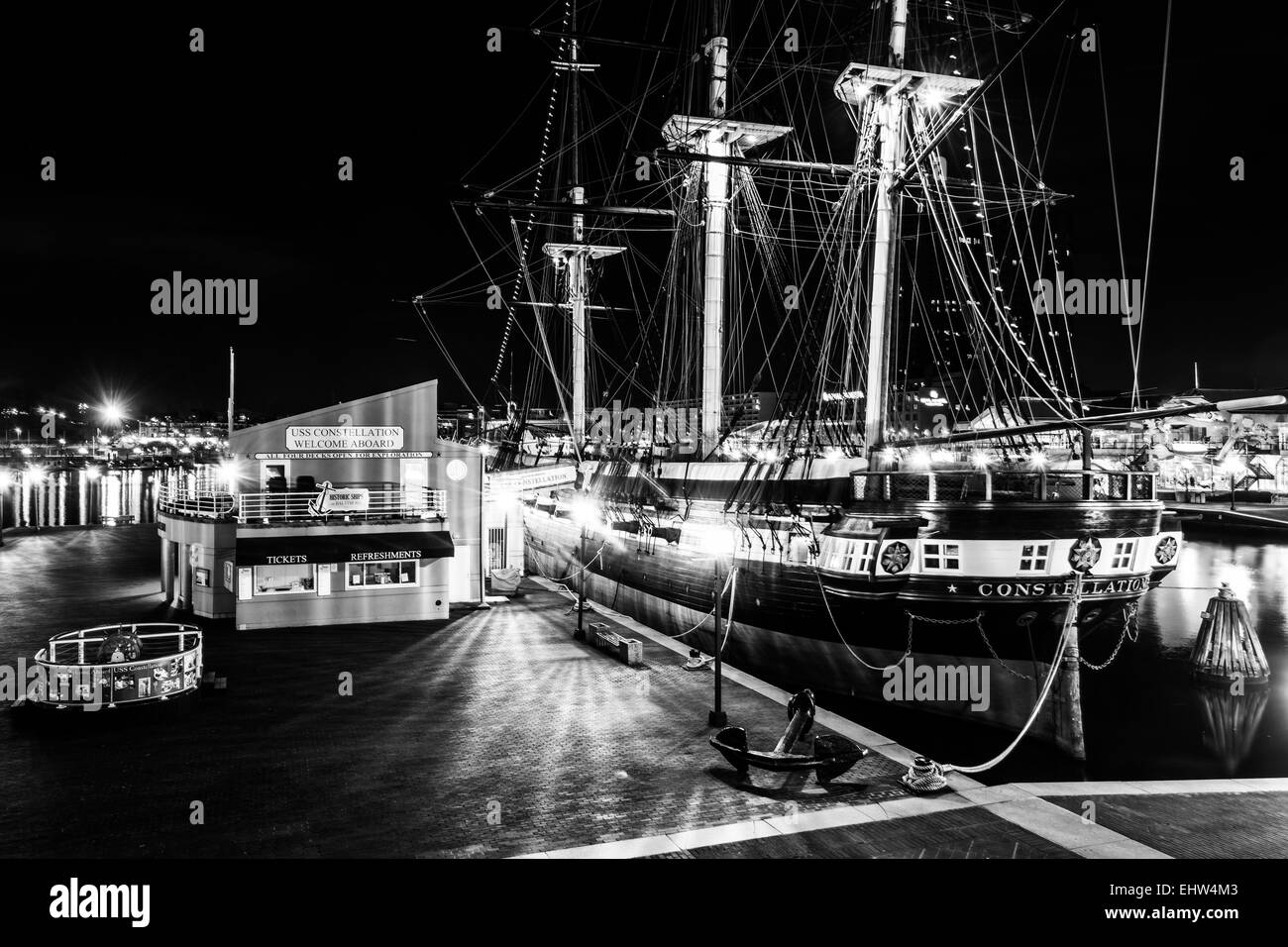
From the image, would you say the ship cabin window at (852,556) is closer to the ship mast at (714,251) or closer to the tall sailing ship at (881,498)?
the tall sailing ship at (881,498)

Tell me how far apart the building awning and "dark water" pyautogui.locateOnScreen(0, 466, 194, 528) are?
50.3 m

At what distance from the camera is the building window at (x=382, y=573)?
2497 cm

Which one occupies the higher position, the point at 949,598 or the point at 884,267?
the point at 884,267

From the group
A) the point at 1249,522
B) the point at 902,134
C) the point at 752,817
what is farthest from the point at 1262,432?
the point at 752,817

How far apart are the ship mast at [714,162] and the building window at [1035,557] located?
→ 16.7 metres

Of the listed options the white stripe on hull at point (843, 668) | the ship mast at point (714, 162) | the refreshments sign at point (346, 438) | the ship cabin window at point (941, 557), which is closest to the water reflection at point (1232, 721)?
the white stripe on hull at point (843, 668)

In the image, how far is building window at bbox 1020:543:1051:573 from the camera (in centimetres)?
1938

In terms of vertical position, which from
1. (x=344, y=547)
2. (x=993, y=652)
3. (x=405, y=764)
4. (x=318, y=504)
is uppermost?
(x=318, y=504)

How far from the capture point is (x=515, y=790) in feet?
40.2

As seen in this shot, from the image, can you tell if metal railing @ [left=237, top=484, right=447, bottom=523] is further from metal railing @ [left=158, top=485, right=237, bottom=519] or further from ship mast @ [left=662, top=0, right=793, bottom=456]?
ship mast @ [left=662, top=0, right=793, bottom=456]

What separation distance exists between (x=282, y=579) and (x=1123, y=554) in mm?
22113

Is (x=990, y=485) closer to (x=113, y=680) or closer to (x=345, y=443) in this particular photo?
(x=113, y=680)

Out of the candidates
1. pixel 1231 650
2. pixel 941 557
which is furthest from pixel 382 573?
pixel 1231 650

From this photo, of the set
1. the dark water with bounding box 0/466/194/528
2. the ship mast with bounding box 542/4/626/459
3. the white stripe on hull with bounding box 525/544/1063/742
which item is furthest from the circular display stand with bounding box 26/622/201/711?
the dark water with bounding box 0/466/194/528
